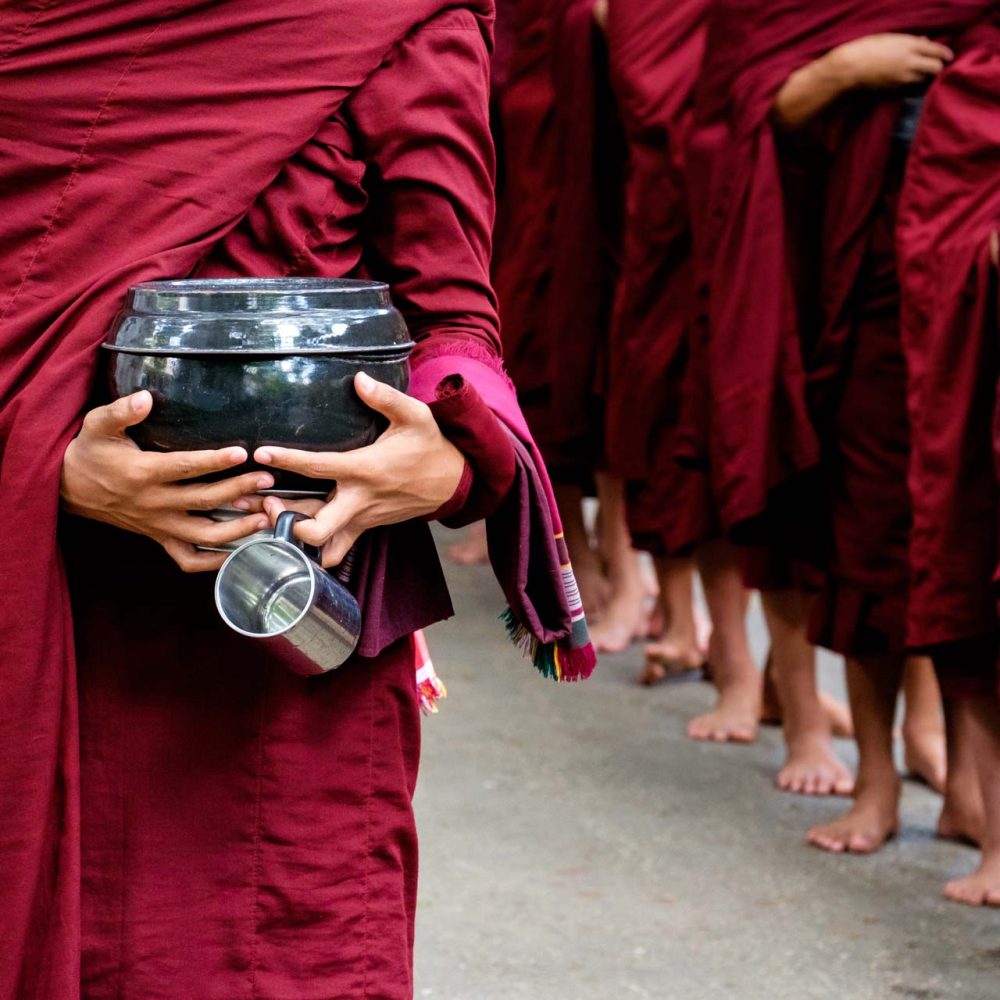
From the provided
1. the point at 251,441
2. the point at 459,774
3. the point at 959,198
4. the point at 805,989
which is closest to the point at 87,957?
the point at 251,441

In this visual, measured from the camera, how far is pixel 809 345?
321 cm

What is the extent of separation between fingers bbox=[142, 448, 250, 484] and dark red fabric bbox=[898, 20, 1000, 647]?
166 cm

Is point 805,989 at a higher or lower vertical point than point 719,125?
lower

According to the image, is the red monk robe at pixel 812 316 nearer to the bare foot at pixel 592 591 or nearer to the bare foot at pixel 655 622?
the bare foot at pixel 655 622

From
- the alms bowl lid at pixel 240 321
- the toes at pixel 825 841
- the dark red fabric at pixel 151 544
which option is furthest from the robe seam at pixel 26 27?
the toes at pixel 825 841

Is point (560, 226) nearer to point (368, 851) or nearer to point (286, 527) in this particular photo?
point (368, 851)

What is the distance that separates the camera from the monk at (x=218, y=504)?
1323 mm

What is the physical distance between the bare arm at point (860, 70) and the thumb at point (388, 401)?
187 cm

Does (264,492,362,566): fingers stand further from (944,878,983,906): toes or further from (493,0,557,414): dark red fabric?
(493,0,557,414): dark red fabric

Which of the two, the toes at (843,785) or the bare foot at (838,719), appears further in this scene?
the bare foot at (838,719)

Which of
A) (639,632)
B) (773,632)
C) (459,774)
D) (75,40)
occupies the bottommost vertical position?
(639,632)

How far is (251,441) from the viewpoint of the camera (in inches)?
50.6

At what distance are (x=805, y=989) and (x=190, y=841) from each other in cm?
141

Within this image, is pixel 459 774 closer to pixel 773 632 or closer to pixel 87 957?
pixel 773 632
